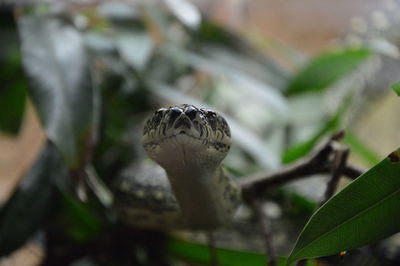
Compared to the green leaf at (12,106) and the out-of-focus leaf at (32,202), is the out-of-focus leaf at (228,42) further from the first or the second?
the out-of-focus leaf at (32,202)

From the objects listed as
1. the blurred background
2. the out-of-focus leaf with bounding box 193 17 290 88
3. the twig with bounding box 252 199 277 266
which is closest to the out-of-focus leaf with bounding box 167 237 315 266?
the twig with bounding box 252 199 277 266

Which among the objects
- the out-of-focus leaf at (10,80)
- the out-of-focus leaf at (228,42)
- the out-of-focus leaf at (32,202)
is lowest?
the out-of-focus leaf at (32,202)

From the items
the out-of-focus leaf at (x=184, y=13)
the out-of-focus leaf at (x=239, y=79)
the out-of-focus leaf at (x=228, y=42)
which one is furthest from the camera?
the out-of-focus leaf at (x=228, y=42)

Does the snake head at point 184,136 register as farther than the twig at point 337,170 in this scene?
No

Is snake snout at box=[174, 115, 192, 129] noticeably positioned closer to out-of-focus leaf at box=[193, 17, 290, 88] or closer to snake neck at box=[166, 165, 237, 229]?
snake neck at box=[166, 165, 237, 229]

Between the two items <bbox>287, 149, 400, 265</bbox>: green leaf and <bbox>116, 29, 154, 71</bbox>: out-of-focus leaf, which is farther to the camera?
<bbox>116, 29, 154, 71</bbox>: out-of-focus leaf

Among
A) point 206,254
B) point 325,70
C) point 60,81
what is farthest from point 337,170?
point 325,70

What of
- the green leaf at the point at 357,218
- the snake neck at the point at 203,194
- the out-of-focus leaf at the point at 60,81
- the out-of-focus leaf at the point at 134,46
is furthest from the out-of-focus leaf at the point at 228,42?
the green leaf at the point at 357,218
